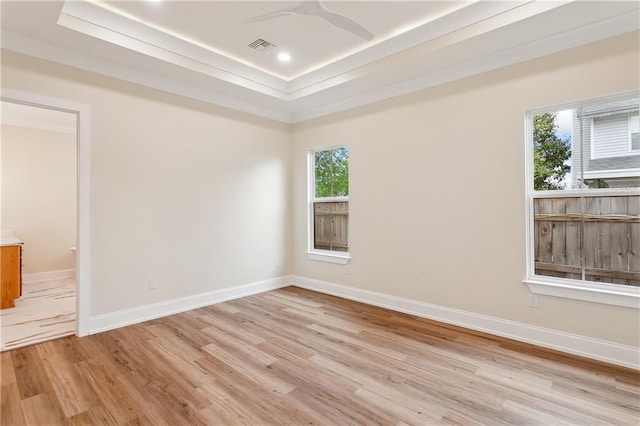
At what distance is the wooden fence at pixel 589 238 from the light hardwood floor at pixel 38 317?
4812mm

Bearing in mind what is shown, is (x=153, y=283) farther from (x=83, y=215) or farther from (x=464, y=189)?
(x=464, y=189)

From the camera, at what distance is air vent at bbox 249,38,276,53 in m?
3.35

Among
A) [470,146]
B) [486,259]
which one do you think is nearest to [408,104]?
[470,146]

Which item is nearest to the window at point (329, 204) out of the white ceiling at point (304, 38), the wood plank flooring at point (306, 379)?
the white ceiling at point (304, 38)

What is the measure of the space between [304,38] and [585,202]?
10.3 feet

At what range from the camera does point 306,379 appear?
2.35 meters

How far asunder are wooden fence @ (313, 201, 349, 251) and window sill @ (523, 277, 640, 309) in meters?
2.38

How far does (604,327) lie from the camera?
2.62 m

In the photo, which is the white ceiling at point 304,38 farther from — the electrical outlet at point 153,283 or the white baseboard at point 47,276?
the white baseboard at point 47,276

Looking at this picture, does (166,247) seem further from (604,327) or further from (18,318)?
(604,327)

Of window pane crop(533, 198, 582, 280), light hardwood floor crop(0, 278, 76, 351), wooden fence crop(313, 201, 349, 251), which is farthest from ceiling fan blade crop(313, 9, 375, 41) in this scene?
light hardwood floor crop(0, 278, 76, 351)

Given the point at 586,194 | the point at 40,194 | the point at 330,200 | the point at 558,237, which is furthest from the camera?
the point at 40,194

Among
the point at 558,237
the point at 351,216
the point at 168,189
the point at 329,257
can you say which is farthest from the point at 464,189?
the point at 168,189

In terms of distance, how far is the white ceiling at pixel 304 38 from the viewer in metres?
2.63
